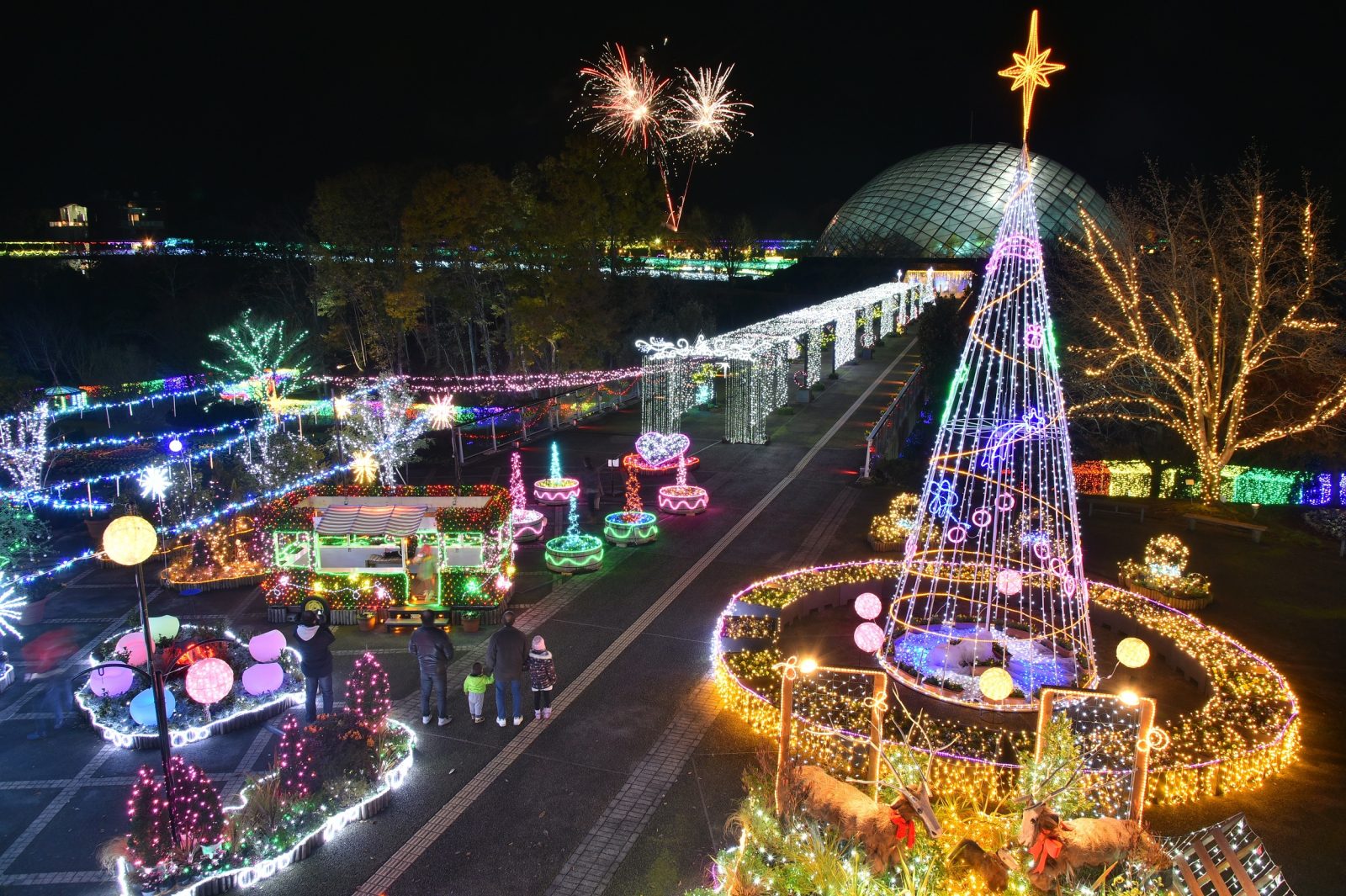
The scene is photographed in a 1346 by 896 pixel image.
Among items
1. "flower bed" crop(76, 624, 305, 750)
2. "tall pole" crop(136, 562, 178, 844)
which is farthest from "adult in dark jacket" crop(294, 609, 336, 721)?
"tall pole" crop(136, 562, 178, 844)

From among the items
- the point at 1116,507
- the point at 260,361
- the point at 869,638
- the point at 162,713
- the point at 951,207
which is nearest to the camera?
the point at 162,713

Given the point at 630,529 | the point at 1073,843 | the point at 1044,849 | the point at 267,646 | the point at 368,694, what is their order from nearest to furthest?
the point at 1044,849, the point at 1073,843, the point at 368,694, the point at 267,646, the point at 630,529

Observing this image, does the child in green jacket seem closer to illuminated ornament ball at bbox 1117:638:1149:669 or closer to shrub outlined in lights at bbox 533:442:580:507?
illuminated ornament ball at bbox 1117:638:1149:669

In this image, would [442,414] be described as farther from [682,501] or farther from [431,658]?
[431,658]

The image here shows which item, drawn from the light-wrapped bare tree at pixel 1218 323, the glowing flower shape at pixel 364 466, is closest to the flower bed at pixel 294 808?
the glowing flower shape at pixel 364 466

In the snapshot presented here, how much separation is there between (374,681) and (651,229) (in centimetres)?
2926

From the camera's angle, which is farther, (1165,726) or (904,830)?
(1165,726)

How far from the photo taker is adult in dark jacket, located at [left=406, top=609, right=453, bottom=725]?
30.9 ft

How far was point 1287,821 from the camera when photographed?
7863mm

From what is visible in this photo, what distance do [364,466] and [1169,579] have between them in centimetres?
1628

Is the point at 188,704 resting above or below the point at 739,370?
below

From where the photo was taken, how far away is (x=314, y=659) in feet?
30.8

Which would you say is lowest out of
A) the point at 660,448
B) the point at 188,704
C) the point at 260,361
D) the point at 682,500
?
the point at 188,704

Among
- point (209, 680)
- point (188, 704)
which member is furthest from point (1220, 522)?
A: point (188, 704)
